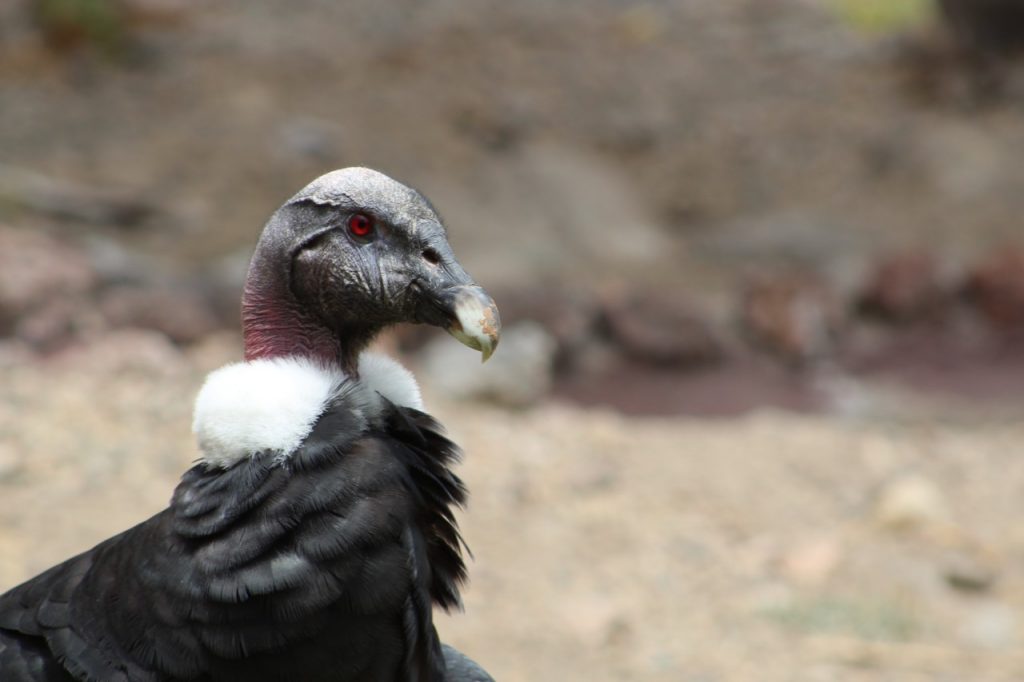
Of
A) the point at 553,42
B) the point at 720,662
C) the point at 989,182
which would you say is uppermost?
the point at 553,42

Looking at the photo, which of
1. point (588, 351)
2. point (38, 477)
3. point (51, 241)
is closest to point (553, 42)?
point (588, 351)

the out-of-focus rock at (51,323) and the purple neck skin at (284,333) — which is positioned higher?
the out-of-focus rock at (51,323)

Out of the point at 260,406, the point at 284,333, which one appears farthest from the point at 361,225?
the point at 260,406

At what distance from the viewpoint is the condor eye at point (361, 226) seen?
2537 millimetres

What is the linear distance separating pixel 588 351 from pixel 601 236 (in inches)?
85.5

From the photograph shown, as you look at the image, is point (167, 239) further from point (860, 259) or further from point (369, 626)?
point (369, 626)

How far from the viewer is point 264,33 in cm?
1305

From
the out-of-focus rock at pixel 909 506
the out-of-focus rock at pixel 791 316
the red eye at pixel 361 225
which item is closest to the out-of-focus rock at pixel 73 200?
the out-of-focus rock at pixel 791 316

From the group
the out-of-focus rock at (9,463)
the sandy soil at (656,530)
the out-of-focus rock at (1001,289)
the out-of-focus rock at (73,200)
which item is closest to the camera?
the sandy soil at (656,530)

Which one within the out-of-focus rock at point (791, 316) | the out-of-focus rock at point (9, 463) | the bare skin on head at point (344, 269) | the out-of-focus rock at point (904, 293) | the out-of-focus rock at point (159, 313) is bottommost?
the bare skin on head at point (344, 269)

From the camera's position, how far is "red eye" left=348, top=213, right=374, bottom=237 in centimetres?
254

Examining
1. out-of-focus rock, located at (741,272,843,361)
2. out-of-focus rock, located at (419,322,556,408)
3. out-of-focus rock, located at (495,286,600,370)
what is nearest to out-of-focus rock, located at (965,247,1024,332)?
out-of-focus rock, located at (741,272,843,361)

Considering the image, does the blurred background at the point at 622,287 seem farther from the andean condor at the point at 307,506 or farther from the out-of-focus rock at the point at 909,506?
the andean condor at the point at 307,506

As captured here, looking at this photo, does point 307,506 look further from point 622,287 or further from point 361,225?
point 622,287
